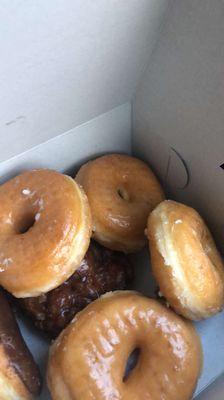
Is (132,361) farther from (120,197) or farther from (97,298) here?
(120,197)

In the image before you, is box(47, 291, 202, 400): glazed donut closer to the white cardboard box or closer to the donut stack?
the donut stack

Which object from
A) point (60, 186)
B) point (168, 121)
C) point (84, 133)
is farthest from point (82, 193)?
point (168, 121)

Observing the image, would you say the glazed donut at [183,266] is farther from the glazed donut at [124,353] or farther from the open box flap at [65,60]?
the open box flap at [65,60]

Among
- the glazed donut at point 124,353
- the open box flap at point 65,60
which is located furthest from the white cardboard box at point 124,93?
the glazed donut at point 124,353

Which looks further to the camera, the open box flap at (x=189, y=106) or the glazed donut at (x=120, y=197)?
the glazed donut at (x=120, y=197)

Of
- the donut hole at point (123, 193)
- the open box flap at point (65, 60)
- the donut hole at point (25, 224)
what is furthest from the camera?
the donut hole at point (123, 193)

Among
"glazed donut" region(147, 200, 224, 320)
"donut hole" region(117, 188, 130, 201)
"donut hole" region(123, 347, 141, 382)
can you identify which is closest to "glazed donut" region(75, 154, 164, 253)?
"donut hole" region(117, 188, 130, 201)

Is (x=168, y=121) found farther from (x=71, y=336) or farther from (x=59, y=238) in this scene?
(x=71, y=336)
